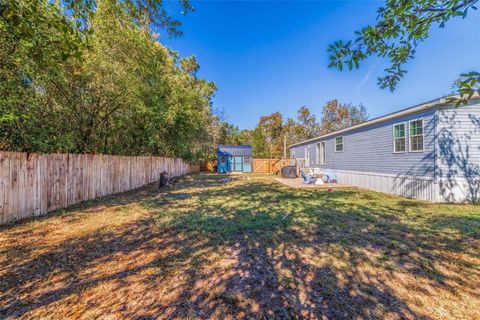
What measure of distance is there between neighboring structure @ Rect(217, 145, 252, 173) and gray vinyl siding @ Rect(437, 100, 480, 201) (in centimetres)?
1770

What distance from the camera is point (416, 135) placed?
7328 mm

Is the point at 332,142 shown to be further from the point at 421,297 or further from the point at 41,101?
the point at 41,101

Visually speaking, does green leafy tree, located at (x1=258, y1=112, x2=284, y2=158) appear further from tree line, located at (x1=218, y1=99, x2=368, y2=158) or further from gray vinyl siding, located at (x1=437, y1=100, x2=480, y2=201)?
gray vinyl siding, located at (x1=437, y1=100, x2=480, y2=201)

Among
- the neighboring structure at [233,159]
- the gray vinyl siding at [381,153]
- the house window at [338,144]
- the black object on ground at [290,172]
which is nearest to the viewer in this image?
the gray vinyl siding at [381,153]

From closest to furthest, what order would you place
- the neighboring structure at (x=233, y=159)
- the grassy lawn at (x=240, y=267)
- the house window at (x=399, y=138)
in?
the grassy lawn at (x=240, y=267) → the house window at (x=399, y=138) → the neighboring structure at (x=233, y=159)

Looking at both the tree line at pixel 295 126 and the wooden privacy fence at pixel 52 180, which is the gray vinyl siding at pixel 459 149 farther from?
the tree line at pixel 295 126

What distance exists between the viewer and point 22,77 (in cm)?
447

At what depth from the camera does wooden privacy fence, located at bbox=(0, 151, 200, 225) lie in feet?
14.0

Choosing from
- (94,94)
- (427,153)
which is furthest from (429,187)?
(94,94)

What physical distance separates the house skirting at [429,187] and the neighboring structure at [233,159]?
49.6 feet

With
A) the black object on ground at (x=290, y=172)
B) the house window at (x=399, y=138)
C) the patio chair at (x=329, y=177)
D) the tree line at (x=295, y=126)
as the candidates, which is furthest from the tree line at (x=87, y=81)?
the tree line at (x=295, y=126)

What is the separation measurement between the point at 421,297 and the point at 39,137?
300 inches

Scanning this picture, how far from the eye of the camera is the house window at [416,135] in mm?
7195

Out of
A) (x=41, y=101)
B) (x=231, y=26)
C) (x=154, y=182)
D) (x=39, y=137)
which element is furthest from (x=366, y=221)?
(x=231, y=26)
